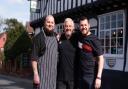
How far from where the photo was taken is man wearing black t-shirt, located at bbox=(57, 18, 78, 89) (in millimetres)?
6457

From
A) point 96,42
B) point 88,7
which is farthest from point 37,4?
point 96,42

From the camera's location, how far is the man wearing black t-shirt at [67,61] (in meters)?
6.46

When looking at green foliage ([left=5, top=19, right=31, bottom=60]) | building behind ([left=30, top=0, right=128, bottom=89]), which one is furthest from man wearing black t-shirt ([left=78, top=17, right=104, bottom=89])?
green foliage ([left=5, top=19, right=31, bottom=60])

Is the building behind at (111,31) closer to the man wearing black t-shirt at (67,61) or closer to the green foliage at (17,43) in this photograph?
the man wearing black t-shirt at (67,61)

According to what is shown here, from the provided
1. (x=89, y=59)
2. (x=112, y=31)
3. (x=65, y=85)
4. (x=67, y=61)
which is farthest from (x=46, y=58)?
(x=112, y=31)

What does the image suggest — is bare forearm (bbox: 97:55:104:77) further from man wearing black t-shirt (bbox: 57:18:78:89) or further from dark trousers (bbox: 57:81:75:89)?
dark trousers (bbox: 57:81:75:89)

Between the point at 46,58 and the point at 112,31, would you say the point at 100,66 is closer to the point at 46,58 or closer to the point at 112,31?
the point at 46,58

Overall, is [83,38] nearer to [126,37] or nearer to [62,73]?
[62,73]

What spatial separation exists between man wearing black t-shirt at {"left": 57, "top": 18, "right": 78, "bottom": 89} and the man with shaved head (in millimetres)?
114

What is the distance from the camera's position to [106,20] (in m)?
21.3

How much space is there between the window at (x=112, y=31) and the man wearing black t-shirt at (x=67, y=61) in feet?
43.2

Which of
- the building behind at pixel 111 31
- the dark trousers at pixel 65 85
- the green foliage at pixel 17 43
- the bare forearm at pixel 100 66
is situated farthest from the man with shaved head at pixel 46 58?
the green foliage at pixel 17 43

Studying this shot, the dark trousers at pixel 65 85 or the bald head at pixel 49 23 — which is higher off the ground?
the bald head at pixel 49 23

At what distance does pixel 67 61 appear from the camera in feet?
21.2
